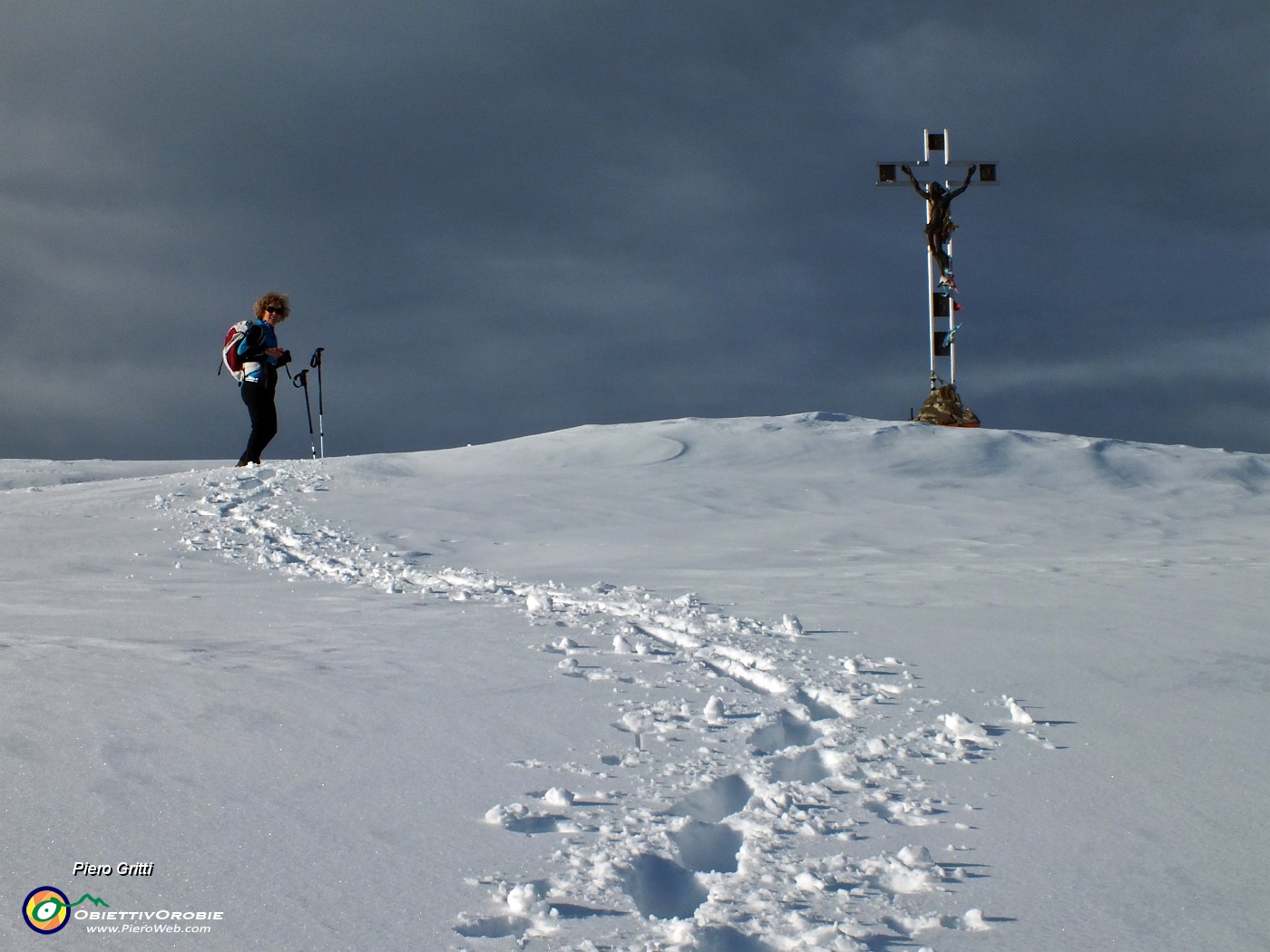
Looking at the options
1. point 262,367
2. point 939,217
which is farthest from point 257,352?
point 939,217

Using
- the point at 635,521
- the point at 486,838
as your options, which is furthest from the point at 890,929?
the point at 635,521

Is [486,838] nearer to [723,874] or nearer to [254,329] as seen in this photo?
[723,874]

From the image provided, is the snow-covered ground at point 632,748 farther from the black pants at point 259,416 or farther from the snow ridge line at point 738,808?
the black pants at point 259,416

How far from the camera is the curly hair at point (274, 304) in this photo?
9977 millimetres

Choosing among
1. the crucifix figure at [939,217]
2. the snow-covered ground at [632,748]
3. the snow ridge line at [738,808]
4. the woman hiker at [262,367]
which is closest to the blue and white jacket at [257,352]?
the woman hiker at [262,367]

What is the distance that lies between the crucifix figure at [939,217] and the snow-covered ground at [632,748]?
11.7m

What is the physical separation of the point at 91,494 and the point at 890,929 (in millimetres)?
8120

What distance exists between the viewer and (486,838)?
2.11 metres

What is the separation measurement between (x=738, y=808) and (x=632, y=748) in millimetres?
388

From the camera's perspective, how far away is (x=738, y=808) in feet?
7.91

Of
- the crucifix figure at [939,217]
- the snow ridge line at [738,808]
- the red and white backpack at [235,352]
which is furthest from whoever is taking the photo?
the crucifix figure at [939,217]

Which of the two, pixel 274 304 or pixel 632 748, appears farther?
pixel 274 304

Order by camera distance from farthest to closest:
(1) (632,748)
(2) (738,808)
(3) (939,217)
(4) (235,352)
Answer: (3) (939,217)
(4) (235,352)
(1) (632,748)
(2) (738,808)

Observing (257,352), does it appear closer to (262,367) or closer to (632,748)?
(262,367)
